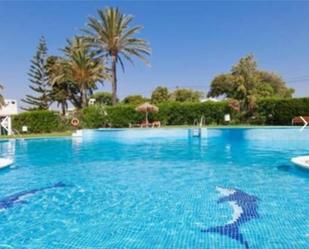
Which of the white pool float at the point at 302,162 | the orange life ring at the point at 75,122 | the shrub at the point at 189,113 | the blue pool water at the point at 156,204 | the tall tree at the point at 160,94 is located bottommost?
the blue pool water at the point at 156,204

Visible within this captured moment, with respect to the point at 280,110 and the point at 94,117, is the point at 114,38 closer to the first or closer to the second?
the point at 94,117

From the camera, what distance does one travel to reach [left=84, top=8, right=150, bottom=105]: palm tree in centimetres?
3033

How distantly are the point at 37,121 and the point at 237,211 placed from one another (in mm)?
23538

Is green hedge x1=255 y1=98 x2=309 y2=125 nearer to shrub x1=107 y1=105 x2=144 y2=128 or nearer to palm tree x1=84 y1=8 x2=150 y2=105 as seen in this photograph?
shrub x1=107 y1=105 x2=144 y2=128

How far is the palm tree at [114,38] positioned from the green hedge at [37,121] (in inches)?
232

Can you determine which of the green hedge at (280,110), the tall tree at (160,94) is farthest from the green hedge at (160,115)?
the tall tree at (160,94)

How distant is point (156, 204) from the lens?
6.23 metres

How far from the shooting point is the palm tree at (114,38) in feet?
99.5

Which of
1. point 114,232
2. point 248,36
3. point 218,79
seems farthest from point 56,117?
point 218,79

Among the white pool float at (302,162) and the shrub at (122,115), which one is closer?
the white pool float at (302,162)

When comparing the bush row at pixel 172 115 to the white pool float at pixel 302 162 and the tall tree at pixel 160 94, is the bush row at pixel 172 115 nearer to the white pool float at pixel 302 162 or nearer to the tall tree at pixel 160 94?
the white pool float at pixel 302 162

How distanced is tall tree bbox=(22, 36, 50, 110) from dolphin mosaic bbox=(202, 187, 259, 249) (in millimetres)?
36733

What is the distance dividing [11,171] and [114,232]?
6.37 meters

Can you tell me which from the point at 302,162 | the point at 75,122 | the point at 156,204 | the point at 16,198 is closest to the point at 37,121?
the point at 75,122
